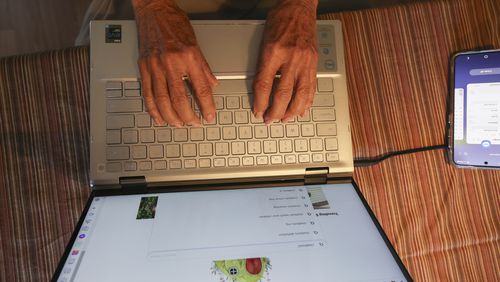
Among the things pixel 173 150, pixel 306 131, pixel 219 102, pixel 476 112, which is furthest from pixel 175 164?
pixel 476 112

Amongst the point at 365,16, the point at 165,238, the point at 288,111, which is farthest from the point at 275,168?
the point at 365,16

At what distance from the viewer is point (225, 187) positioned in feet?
1.90

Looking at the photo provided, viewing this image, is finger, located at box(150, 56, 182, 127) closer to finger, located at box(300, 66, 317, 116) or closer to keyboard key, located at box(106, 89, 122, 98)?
keyboard key, located at box(106, 89, 122, 98)

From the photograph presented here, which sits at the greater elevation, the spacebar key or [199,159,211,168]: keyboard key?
the spacebar key

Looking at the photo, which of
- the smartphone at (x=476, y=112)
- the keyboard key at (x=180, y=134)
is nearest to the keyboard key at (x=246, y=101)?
the keyboard key at (x=180, y=134)

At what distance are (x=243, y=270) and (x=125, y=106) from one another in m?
0.32

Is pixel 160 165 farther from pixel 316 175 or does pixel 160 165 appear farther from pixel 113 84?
pixel 316 175

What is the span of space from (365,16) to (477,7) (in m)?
0.23

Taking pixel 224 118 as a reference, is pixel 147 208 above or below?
below

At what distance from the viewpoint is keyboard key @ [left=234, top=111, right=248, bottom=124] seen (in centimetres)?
61

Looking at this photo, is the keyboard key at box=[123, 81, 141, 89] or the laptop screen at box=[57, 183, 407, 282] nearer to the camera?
the laptop screen at box=[57, 183, 407, 282]

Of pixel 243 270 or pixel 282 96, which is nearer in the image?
pixel 243 270

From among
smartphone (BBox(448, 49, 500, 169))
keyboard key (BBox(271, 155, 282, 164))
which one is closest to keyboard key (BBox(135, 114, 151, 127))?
keyboard key (BBox(271, 155, 282, 164))

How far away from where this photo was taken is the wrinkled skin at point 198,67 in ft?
1.88
